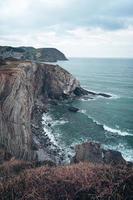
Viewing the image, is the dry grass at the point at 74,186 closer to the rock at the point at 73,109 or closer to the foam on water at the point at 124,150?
the foam on water at the point at 124,150

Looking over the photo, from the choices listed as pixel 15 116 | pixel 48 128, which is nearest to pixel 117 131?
pixel 48 128

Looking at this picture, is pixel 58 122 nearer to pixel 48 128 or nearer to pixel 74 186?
pixel 48 128

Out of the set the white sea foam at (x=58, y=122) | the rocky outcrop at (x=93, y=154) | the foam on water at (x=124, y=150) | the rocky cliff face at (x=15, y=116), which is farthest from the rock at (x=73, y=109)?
the rocky outcrop at (x=93, y=154)

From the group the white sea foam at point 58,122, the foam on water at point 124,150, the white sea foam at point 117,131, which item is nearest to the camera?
the foam on water at point 124,150

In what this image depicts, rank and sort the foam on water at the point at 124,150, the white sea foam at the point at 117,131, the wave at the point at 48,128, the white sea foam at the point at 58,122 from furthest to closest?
1. the white sea foam at the point at 58,122
2. the white sea foam at the point at 117,131
3. the wave at the point at 48,128
4. the foam on water at the point at 124,150

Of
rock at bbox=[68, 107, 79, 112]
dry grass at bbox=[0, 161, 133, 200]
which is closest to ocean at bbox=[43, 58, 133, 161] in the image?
rock at bbox=[68, 107, 79, 112]

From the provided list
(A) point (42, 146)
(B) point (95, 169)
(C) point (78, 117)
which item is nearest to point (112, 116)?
(C) point (78, 117)

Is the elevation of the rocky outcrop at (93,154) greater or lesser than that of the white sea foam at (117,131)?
greater

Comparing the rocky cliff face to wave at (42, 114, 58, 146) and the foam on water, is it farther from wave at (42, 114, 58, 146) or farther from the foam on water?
the foam on water

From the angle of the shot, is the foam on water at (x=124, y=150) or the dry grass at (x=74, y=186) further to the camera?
the foam on water at (x=124, y=150)
